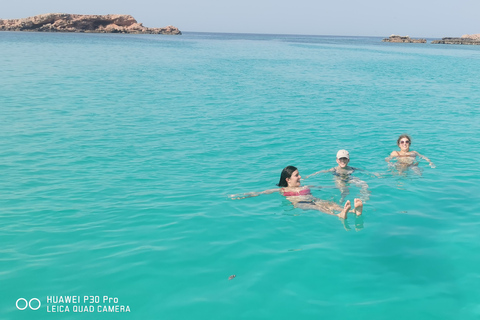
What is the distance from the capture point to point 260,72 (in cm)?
4038

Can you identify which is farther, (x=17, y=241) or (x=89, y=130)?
(x=89, y=130)

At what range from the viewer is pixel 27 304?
657 cm

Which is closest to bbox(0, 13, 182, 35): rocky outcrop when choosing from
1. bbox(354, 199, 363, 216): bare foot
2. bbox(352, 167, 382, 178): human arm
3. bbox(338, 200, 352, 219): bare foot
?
bbox(352, 167, 382, 178): human arm

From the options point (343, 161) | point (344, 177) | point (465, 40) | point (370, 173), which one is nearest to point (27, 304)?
point (343, 161)

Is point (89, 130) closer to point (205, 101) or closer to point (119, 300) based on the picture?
point (205, 101)

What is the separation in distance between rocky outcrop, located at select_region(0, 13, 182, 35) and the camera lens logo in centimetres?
15914

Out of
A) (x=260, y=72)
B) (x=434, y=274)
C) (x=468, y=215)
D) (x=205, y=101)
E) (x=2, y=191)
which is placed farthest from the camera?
(x=260, y=72)

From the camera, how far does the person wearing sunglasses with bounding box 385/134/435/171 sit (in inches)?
504

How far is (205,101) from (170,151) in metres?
10.4

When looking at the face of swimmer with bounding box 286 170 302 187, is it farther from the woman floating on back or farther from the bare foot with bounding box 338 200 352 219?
the bare foot with bounding box 338 200 352 219

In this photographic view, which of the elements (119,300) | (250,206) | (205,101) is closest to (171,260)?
(119,300)

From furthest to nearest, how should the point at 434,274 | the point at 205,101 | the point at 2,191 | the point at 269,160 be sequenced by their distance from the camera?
1. the point at 205,101
2. the point at 269,160
3. the point at 2,191
4. the point at 434,274

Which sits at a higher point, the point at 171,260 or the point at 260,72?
the point at 260,72

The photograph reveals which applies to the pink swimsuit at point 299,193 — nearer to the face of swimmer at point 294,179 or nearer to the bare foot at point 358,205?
the face of swimmer at point 294,179
